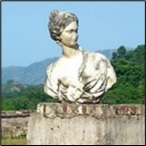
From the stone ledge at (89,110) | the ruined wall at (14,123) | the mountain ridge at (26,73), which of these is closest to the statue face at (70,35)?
the stone ledge at (89,110)

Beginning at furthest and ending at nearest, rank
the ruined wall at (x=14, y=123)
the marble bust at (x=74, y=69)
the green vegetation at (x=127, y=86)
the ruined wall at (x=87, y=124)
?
the green vegetation at (x=127, y=86) → the ruined wall at (x=14, y=123) → the marble bust at (x=74, y=69) → the ruined wall at (x=87, y=124)

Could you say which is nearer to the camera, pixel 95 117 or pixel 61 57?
pixel 95 117


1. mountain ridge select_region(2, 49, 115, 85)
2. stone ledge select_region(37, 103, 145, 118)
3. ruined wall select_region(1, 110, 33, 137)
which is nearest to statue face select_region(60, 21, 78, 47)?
stone ledge select_region(37, 103, 145, 118)

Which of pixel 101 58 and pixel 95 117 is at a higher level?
pixel 101 58

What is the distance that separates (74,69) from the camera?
8.73 meters

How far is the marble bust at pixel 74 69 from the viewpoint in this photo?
869cm

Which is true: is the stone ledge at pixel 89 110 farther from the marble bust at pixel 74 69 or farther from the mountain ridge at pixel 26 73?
the mountain ridge at pixel 26 73

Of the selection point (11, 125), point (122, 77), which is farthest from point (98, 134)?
point (122, 77)

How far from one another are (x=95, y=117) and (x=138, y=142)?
600mm

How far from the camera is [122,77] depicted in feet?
105

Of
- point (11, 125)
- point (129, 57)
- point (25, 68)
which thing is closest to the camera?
point (11, 125)

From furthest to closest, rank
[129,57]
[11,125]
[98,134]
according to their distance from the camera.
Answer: [129,57] < [11,125] < [98,134]

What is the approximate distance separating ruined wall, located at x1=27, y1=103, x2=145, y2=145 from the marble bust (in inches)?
13.1

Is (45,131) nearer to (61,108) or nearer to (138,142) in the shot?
(61,108)
